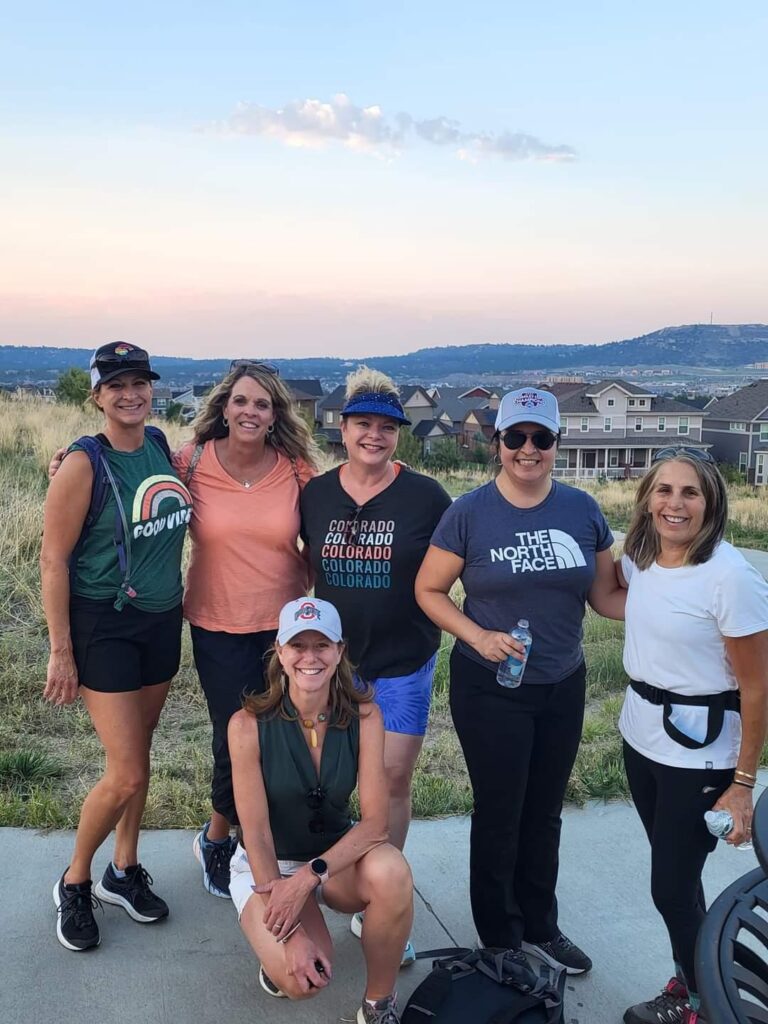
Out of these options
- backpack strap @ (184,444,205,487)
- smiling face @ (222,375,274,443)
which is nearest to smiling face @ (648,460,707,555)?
smiling face @ (222,375,274,443)

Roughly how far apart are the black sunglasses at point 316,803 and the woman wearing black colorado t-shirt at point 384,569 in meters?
0.47

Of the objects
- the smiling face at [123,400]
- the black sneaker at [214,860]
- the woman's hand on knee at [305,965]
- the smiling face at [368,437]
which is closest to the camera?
the woman's hand on knee at [305,965]

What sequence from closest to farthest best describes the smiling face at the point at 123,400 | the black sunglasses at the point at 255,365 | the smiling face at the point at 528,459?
the smiling face at the point at 528,459
the smiling face at the point at 123,400
the black sunglasses at the point at 255,365

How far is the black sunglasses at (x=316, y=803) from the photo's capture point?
2.86m

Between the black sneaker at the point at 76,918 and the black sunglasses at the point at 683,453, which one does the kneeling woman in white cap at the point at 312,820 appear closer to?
the black sneaker at the point at 76,918

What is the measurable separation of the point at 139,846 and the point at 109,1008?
106 centimetres

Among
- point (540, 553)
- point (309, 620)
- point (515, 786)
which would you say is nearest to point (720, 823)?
point (515, 786)

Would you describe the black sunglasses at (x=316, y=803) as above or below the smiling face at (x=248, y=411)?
below

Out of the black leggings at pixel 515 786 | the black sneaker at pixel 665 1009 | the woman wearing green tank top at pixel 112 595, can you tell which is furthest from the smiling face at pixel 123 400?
the black sneaker at pixel 665 1009

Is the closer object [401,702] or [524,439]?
[524,439]

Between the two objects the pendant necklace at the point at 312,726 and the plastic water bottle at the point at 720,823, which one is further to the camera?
the pendant necklace at the point at 312,726

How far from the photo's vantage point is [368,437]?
334 cm

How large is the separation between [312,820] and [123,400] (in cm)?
169

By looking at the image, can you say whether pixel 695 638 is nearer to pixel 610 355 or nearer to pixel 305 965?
pixel 305 965
